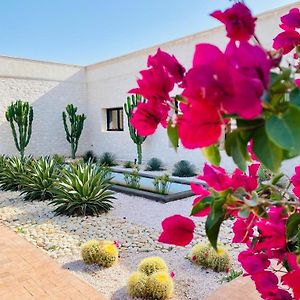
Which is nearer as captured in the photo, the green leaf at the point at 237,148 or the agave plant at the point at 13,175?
the green leaf at the point at 237,148

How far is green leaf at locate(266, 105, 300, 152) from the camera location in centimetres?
44

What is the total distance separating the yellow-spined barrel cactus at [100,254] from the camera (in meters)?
3.29

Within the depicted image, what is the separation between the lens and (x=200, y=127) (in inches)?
18.9

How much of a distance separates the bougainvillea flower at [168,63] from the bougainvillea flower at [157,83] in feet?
0.04

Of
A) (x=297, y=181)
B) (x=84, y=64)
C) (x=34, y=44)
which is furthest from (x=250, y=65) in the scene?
(x=84, y=64)

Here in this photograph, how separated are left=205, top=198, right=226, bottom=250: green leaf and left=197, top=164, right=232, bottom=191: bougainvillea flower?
105 millimetres

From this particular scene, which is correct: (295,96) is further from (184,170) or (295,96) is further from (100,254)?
(184,170)

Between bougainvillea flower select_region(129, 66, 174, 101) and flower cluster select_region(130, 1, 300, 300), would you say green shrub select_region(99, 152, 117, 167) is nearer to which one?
flower cluster select_region(130, 1, 300, 300)

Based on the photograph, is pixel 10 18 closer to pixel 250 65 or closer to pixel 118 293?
pixel 118 293

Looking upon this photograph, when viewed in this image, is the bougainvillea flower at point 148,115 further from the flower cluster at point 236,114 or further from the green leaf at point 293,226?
the green leaf at point 293,226

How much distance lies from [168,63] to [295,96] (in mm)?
251

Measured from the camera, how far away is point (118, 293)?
276 centimetres

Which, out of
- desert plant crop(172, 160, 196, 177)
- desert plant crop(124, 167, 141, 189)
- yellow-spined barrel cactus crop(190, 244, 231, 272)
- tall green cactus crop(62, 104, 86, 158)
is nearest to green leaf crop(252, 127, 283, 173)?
yellow-spined barrel cactus crop(190, 244, 231, 272)

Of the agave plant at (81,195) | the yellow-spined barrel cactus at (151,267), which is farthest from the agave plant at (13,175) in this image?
the yellow-spined barrel cactus at (151,267)
